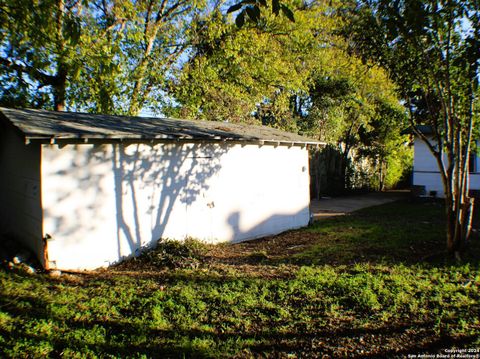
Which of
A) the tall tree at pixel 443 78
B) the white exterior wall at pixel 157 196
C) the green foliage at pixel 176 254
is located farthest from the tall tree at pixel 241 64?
the green foliage at pixel 176 254

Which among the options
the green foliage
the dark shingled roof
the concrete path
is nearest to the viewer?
the dark shingled roof

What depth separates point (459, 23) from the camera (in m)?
7.07

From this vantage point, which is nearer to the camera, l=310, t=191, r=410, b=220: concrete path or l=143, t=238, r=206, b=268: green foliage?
l=143, t=238, r=206, b=268: green foliage

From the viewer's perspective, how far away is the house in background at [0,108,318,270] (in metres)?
6.74

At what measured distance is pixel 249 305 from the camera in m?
5.23

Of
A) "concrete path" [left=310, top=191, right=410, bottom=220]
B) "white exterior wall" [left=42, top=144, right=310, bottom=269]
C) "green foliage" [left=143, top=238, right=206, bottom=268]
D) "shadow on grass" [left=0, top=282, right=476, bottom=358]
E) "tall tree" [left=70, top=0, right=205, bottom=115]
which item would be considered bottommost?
"shadow on grass" [left=0, top=282, right=476, bottom=358]

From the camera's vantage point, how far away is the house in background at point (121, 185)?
6.74 metres

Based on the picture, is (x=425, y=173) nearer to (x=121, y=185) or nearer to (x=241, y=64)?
(x=241, y=64)

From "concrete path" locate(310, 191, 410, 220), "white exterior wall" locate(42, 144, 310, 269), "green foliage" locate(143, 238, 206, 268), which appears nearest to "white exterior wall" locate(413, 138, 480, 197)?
"concrete path" locate(310, 191, 410, 220)

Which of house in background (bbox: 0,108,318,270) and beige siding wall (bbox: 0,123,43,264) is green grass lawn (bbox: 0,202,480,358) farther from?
beige siding wall (bbox: 0,123,43,264)

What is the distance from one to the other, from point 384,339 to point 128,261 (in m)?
5.52

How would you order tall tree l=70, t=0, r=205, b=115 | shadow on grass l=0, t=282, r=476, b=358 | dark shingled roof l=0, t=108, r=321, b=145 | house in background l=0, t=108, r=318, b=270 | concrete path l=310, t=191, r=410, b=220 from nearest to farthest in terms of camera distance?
shadow on grass l=0, t=282, r=476, b=358, dark shingled roof l=0, t=108, r=321, b=145, house in background l=0, t=108, r=318, b=270, tall tree l=70, t=0, r=205, b=115, concrete path l=310, t=191, r=410, b=220

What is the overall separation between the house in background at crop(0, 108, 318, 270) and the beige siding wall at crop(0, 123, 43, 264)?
0.07 feet

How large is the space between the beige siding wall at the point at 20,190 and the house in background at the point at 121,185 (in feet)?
0.07
